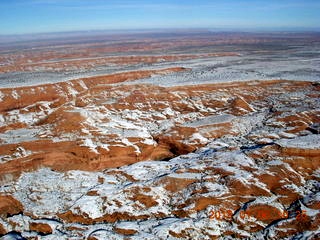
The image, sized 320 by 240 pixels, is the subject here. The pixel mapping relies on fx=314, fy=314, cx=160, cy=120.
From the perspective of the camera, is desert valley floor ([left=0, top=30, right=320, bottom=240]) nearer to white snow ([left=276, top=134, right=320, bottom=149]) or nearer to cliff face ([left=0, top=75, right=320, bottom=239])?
cliff face ([left=0, top=75, right=320, bottom=239])

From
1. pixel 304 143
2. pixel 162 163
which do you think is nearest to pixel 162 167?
pixel 162 163

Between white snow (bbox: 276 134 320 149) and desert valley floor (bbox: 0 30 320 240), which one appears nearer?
desert valley floor (bbox: 0 30 320 240)

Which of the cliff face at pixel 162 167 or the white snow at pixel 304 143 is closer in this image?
the cliff face at pixel 162 167

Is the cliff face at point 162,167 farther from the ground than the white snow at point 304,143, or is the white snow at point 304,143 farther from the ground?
the white snow at point 304,143

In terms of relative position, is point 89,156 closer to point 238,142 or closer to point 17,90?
point 238,142

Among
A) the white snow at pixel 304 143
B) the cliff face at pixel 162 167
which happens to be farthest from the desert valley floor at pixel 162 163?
the white snow at pixel 304 143

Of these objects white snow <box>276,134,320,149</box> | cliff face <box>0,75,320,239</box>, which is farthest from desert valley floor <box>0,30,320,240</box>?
white snow <box>276,134,320,149</box>

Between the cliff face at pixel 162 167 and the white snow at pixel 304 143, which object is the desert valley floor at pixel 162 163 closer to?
the cliff face at pixel 162 167
